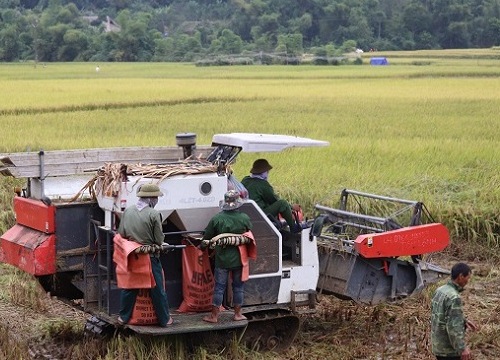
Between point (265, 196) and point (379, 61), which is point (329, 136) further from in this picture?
point (379, 61)

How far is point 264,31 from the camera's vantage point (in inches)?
3588

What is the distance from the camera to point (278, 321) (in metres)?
8.72

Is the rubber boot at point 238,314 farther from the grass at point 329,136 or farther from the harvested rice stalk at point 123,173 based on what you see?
the harvested rice stalk at point 123,173

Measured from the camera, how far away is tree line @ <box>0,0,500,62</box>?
243 ft

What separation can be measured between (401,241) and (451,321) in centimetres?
213

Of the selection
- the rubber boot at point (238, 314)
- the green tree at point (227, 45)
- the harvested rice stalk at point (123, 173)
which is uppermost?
the harvested rice stalk at point (123, 173)

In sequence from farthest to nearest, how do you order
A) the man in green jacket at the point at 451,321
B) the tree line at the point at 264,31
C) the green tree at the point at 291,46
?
the tree line at the point at 264,31
the green tree at the point at 291,46
the man in green jacket at the point at 451,321

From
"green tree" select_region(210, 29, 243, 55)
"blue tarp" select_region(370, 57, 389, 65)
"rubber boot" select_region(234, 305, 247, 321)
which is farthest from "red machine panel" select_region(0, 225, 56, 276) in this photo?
"green tree" select_region(210, 29, 243, 55)

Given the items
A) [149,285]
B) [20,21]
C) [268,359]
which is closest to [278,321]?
[268,359]

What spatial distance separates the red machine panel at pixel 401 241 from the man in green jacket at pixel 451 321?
6.35 ft

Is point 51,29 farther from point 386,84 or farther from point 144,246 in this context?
point 144,246

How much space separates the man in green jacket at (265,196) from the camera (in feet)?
29.1

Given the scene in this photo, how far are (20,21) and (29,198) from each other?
76.6 metres

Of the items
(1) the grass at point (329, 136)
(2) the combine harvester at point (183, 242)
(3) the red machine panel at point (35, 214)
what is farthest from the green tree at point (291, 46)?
(3) the red machine panel at point (35, 214)
